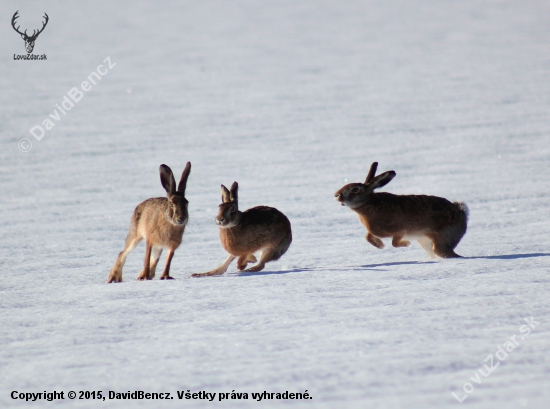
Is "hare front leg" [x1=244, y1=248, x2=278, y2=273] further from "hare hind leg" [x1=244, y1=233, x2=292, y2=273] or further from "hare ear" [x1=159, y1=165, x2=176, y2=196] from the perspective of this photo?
"hare ear" [x1=159, y1=165, x2=176, y2=196]

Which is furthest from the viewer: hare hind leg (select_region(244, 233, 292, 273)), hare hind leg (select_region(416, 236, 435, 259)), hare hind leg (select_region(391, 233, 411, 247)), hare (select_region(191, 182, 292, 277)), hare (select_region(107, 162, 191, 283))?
hare hind leg (select_region(416, 236, 435, 259))

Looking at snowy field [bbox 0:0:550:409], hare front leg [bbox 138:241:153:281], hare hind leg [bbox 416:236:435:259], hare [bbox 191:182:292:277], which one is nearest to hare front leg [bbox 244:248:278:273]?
hare [bbox 191:182:292:277]

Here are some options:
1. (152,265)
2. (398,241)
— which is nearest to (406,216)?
(398,241)

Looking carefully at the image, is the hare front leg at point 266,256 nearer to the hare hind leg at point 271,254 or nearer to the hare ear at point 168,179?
the hare hind leg at point 271,254

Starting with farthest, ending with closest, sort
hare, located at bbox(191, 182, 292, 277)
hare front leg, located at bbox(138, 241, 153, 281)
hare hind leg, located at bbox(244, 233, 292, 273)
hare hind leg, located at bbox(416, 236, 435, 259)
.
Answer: hare hind leg, located at bbox(416, 236, 435, 259) → hare hind leg, located at bbox(244, 233, 292, 273) → hare, located at bbox(191, 182, 292, 277) → hare front leg, located at bbox(138, 241, 153, 281)

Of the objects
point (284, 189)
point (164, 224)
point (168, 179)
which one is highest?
point (168, 179)

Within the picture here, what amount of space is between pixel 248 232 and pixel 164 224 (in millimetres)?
767

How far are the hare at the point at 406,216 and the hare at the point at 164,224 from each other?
1516 millimetres

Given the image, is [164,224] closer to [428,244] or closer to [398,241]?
[398,241]

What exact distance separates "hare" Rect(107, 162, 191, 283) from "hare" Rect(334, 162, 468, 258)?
59.7 inches

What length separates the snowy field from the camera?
156 inches

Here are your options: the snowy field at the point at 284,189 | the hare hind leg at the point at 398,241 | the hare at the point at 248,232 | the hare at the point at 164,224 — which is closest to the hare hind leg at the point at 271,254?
the hare at the point at 248,232

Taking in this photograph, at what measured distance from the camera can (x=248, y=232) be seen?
Result: 6.70 meters

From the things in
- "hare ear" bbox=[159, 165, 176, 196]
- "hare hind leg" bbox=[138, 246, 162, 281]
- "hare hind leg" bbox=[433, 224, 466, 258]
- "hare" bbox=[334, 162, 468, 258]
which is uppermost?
Result: "hare ear" bbox=[159, 165, 176, 196]
